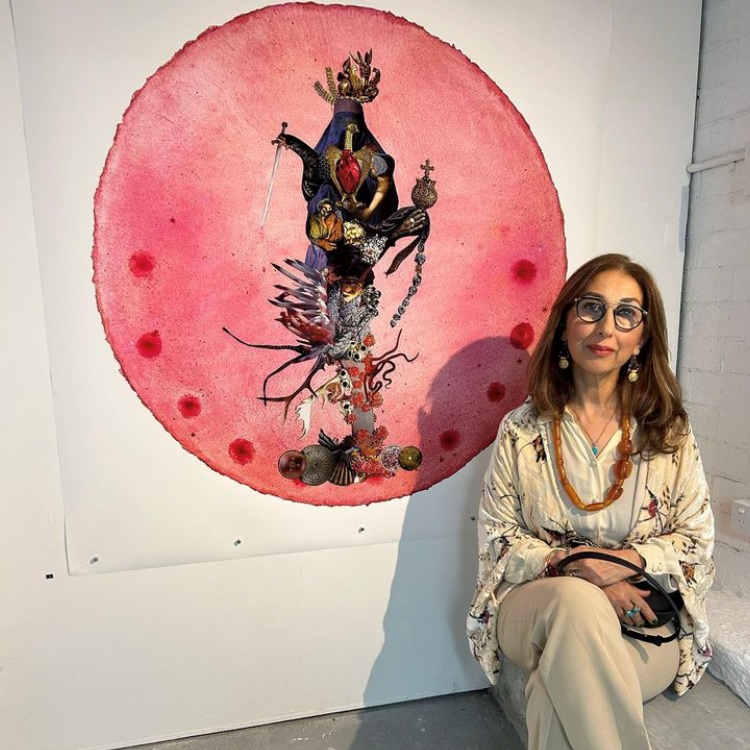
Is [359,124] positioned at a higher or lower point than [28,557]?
higher

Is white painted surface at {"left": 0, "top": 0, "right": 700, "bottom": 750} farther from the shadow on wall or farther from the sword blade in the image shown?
the sword blade

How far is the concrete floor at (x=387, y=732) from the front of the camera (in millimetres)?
1645

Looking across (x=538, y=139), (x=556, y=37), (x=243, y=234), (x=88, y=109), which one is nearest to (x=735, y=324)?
(x=538, y=139)

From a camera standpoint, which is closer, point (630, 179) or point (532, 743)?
point (532, 743)

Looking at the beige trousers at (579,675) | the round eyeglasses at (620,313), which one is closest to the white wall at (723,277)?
the round eyeglasses at (620,313)

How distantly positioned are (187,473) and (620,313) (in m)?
1.24

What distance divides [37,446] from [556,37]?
74.4 inches

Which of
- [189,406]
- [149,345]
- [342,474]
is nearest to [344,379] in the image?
[342,474]

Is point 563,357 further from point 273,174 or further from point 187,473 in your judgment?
point 187,473

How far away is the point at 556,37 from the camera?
1.60m

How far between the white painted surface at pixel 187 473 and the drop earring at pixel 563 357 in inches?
16.1

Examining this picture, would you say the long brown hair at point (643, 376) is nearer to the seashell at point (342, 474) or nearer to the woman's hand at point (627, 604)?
the woman's hand at point (627, 604)

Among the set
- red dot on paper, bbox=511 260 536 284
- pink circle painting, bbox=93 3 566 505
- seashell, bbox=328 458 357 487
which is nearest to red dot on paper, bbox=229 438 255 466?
pink circle painting, bbox=93 3 566 505

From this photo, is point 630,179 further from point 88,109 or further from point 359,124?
point 88,109
